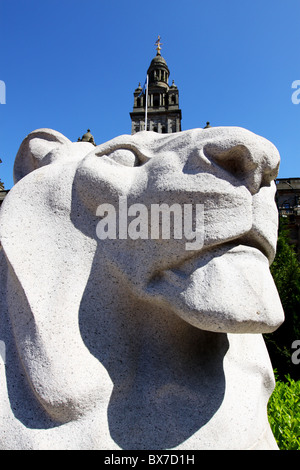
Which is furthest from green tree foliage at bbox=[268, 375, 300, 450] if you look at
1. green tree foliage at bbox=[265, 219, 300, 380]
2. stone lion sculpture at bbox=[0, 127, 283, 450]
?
green tree foliage at bbox=[265, 219, 300, 380]

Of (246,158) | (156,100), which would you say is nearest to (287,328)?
(246,158)

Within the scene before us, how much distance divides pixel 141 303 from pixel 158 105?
34.0 meters

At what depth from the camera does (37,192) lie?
1.42m

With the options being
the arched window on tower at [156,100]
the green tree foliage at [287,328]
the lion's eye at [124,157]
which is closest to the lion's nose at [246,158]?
the lion's eye at [124,157]

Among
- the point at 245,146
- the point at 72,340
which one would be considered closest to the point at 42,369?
the point at 72,340

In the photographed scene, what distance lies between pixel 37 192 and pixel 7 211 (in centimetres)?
15

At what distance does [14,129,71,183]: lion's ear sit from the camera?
5.82ft

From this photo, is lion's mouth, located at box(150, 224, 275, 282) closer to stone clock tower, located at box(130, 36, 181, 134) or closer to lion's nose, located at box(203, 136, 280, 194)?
lion's nose, located at box(203, 136, 280, 194)

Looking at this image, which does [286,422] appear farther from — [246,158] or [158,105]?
[158,105]

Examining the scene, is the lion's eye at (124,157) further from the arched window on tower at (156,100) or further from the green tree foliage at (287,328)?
the arched window on tower at (156,100)

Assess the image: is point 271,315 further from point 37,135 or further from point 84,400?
point 37,135

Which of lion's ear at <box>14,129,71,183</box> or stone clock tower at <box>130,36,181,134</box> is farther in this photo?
stone clock tower at <box>130,36,181,134</box>

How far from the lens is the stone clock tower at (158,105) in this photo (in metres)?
31.2
